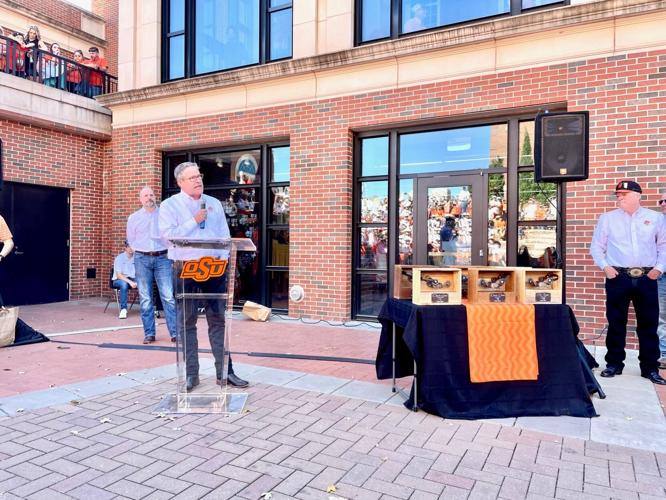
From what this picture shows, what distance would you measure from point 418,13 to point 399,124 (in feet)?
6.04

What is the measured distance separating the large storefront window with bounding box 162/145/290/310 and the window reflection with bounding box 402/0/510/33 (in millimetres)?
3043

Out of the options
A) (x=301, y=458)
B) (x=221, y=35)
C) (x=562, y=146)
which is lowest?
(x=301, y=458)

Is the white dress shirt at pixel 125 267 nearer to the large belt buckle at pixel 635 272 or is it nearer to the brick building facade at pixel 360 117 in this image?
the brick building facade at pixel 360 117

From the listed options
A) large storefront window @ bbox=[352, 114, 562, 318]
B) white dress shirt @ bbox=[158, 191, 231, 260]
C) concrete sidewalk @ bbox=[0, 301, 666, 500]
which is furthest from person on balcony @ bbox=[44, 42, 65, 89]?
white dress shirt @ bbox=[158, 191, 231, 260]

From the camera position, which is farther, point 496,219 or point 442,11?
point 442,11

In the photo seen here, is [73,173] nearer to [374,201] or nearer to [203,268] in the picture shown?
[374,201]

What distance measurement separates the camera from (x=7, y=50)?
9.60 meters

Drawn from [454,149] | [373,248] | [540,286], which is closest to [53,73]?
[373,248]

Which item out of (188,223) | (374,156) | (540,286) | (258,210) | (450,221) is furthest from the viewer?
(258,210)

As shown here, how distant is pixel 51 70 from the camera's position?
10.7 m

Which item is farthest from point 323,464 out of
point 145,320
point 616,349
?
point 145,320

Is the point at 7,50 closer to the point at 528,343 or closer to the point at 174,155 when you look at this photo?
the point at 174,155

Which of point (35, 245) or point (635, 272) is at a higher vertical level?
point (35, 245)

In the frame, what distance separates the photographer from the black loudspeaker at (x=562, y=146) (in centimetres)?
536
